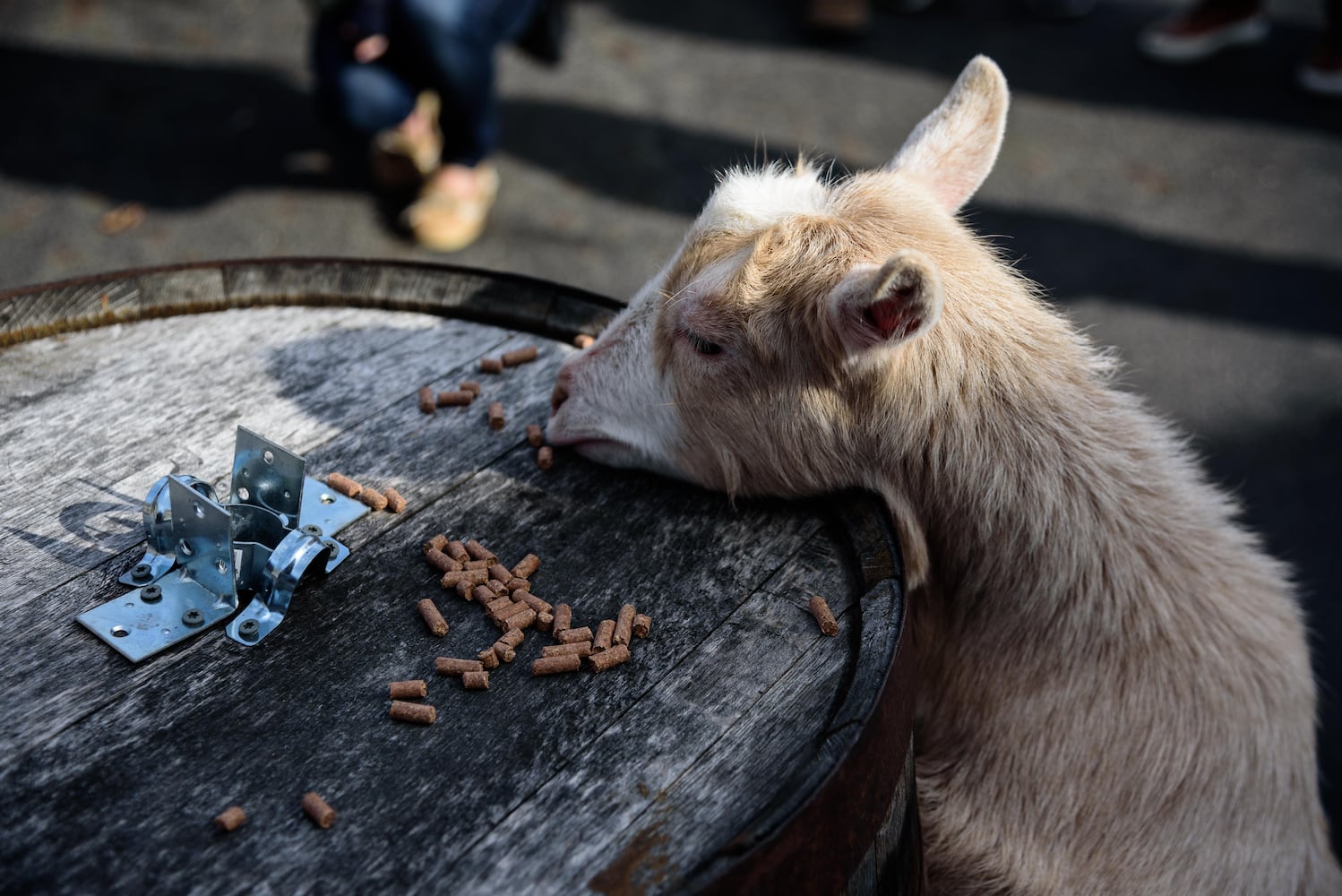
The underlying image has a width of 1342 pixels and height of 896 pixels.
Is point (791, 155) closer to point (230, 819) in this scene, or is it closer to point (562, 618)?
point (562, 618)

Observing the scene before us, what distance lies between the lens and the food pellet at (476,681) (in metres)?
1.70

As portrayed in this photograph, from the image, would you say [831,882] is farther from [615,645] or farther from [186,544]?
[186,544]

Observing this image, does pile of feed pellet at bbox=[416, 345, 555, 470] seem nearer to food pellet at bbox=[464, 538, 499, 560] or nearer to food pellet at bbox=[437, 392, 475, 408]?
food pellet at bbox=[437, 392, 475, 408]

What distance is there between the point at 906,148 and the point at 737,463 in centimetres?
77

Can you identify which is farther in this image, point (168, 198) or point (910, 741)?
point (168, 198)

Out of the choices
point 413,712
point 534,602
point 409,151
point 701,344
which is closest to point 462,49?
point 409,151

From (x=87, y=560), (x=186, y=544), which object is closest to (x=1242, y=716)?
(x=186, y=544)

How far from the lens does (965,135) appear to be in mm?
2293

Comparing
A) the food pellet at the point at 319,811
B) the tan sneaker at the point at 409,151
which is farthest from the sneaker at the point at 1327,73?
the food pellet at the point at 319,811

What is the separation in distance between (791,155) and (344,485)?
13.3 feet

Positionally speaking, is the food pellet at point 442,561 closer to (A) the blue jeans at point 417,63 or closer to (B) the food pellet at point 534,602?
(B) the food pellet at point 534,602

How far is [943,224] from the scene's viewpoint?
6.89ft

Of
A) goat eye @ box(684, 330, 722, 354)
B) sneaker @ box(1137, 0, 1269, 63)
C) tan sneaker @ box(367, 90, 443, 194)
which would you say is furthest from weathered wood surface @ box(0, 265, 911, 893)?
sneaker @ box(1137, 0, 1269, 63)

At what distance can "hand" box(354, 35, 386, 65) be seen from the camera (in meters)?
4.69
